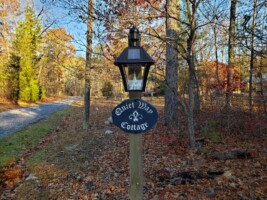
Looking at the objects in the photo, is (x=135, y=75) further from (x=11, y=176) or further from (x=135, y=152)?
(x=11, y=176)

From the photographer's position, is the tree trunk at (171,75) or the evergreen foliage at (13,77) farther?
the evergreen foliage at (13,77)

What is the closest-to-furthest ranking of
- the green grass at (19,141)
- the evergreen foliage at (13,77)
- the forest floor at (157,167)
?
the forest floor at (157,167) → the green grass at (19,141) → the evergreen foliage at (13,77)

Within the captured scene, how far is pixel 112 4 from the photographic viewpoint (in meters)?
5.56

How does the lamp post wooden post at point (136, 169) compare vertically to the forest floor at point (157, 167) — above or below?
above

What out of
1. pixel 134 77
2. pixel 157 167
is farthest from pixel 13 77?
pixel 134 77

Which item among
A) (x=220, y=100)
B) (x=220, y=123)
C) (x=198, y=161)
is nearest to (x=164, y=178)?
(x=198, y=161)

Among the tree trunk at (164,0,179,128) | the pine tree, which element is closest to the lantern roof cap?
the tree trunk at (164,0,179,128)

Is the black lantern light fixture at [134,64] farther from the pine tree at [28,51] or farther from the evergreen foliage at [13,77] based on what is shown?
the pine tree at [28,51]

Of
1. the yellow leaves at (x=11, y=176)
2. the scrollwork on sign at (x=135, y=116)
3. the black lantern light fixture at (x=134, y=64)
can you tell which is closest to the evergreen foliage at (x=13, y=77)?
the yellow leaves at (x=11, y=176)

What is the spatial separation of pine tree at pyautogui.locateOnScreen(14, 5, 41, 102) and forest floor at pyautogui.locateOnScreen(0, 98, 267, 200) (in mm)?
18941

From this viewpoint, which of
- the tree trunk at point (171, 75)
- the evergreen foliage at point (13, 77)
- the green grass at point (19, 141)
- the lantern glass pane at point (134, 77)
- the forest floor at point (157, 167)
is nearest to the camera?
the lantern glass pane at point (134, 77)

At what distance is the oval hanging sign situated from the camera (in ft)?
10.1

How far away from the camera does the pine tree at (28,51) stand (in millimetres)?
25203

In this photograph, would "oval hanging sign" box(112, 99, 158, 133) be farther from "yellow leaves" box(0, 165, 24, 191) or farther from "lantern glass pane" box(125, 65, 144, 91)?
"yellow leaves" box(0, 165, 24, 191)
